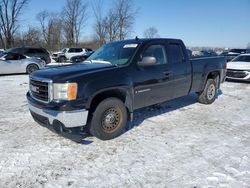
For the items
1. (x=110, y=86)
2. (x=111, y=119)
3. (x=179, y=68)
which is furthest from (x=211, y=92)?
(x=110, y=86)

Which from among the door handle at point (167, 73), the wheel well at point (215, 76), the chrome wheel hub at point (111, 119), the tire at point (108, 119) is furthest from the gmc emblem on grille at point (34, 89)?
the wheel well at point (215, 76)

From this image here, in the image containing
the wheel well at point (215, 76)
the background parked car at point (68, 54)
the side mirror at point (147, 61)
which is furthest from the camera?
the background parked car at point (68, 54)

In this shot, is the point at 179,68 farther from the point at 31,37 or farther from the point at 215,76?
the point at 31,37

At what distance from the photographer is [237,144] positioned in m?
4.57

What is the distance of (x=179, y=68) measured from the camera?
235 inches

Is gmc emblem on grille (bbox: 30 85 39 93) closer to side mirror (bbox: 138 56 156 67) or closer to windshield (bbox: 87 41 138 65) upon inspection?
windshield (bbox: 87 41 138 65)

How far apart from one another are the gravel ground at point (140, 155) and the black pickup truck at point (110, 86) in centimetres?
41

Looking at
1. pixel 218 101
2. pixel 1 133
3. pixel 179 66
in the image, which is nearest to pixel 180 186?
pixel 179 66

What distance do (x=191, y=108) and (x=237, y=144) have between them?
266 centimetres

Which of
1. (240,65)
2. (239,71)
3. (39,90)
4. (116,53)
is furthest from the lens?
(240,65)

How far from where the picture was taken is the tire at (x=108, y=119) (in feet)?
14.5

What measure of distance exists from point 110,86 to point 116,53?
1.28 m

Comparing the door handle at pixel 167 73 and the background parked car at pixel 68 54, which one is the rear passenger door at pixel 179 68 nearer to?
the door handle at pixel 167 73

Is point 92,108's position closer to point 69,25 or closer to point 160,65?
point 160,65
